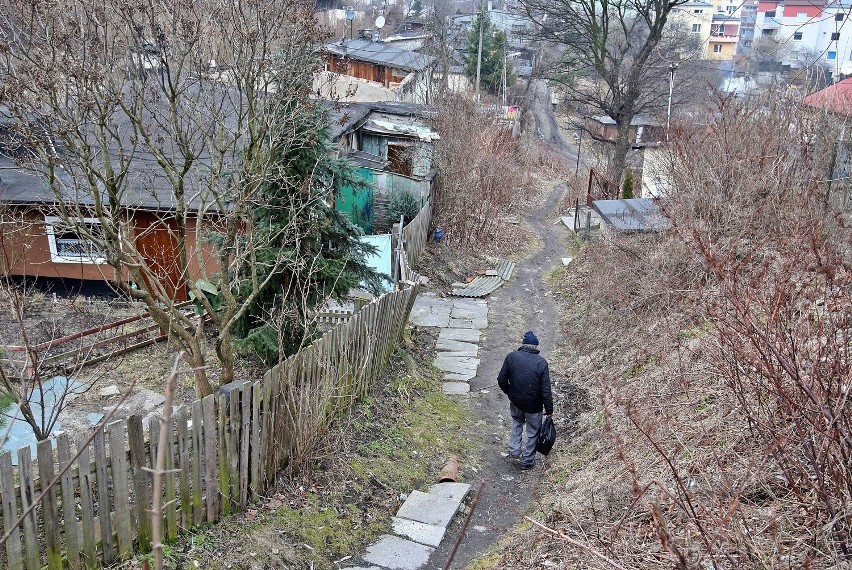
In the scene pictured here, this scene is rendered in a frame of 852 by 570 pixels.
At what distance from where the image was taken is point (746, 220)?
10.4m

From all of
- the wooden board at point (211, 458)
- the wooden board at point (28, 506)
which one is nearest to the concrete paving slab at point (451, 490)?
the wooden board at point (211, 458)

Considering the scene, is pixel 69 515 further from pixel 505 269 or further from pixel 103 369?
pixel 505 269

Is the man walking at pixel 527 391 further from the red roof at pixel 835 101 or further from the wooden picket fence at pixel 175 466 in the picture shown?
the red roof at pixel 835 101

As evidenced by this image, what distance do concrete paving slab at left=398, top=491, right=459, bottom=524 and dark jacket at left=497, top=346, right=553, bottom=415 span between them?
1435mm

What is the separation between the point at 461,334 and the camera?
12312 mm

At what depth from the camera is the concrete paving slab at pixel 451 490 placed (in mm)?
6862

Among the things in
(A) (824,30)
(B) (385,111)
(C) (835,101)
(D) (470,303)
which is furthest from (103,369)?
(A) (824,30)


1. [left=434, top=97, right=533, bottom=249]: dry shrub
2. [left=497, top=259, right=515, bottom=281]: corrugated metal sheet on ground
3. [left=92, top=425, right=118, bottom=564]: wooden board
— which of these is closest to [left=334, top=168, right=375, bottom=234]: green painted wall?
[left=434, top=97, right=533, bottom=249]: dry shrub

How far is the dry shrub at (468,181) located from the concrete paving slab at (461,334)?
6.59 metres

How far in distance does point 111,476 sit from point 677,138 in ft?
38.9

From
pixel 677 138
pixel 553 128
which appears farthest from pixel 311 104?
pixel 553 128

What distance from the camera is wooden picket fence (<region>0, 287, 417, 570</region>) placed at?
425cm

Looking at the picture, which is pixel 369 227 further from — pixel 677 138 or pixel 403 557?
pixel 403 557

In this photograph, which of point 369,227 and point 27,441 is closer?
point 27,441
